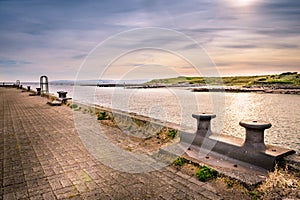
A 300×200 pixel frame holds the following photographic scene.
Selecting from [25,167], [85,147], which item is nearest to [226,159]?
[85,147]

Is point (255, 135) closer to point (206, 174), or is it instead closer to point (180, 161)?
point (206, 174)

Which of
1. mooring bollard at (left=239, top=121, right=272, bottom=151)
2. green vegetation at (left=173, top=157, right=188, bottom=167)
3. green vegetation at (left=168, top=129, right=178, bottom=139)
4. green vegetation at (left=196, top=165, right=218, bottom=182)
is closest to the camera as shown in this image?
green vegetation at (left=196, top=165, right=218, bottom=182)

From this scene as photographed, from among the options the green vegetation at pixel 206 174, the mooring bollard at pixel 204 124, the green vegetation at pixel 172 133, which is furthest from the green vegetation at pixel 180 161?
the green vegetation at pixel 172 133

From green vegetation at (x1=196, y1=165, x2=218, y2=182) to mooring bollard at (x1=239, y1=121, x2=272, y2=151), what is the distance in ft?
3.26

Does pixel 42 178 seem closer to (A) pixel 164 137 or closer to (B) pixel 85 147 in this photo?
(B) pixel 85 147

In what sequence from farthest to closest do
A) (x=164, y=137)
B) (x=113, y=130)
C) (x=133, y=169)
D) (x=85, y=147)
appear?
(x=113, y=130), (x=164, y=137), (x=85, y=147), (x=133, y=169)

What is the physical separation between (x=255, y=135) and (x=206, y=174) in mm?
1364

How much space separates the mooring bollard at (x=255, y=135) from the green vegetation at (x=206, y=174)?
0.99 metres

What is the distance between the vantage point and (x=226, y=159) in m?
4.76

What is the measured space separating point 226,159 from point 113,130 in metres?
4.48

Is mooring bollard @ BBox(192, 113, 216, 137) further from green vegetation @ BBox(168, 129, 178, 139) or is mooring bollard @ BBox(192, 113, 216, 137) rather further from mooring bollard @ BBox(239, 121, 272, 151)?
mooring bollard @ BBox(239, 121, 272, 151)

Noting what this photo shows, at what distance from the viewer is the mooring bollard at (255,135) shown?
175 inches

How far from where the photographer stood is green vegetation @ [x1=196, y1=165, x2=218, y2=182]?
3983 millimetres

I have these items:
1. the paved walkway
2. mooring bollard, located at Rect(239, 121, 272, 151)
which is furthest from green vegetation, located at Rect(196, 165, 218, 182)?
mooring bollard, located at Rect(239, 121, 272, 151)
